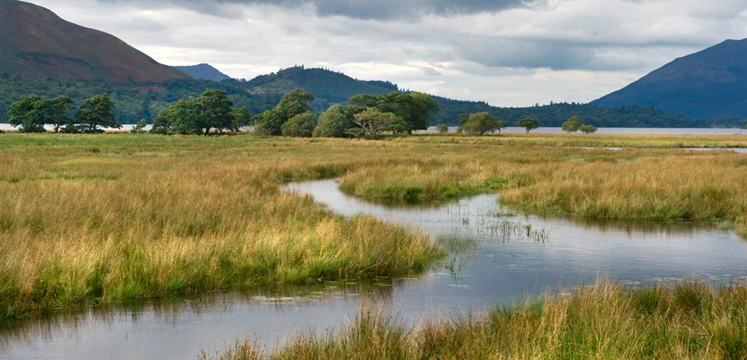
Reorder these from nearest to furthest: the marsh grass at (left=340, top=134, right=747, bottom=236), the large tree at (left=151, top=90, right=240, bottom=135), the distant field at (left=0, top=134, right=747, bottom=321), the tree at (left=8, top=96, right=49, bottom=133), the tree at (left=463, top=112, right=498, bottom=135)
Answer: the distant field at (left=0, top=134, right=747, bottom=321) < the marsh grass at (left=340, top=134, right=747, bottom=236) < the large tree at (left=151, top=90, right=240, bottom=135) < the tree at (left=8, top=96, right=49, bottom=133) < the tree at (left=463, top=112, right=498, bottom=135)

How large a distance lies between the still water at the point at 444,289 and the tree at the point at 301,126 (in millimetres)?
88883

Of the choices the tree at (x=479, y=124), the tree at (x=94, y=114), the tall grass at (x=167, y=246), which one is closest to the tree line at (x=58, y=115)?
the tree at (x=94, y=114)

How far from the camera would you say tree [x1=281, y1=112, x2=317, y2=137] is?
109125 mm

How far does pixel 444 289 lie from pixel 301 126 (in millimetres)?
98416

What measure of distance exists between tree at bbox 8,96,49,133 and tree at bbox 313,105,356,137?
171ft

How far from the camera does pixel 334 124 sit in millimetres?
103375

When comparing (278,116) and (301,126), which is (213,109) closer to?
(278,116)

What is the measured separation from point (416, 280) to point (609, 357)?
21.8ft

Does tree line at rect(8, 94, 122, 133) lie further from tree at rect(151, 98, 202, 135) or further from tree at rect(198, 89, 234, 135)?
tree at rect(198, 89, 234, 135)

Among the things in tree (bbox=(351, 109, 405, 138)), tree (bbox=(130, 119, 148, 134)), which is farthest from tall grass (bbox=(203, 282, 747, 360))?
tree (bbox=(130, 119, 148, 134))

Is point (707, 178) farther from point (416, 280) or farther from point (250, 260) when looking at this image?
point (250, 260)

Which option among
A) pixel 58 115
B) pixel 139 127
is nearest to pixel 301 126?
pixel 58 115

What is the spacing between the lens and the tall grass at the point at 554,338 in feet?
23.9

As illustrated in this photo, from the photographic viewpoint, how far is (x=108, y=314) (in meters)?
10.7
